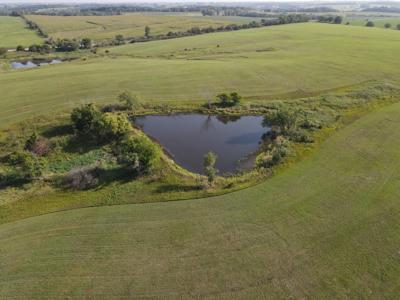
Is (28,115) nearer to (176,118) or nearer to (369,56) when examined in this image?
(176,118)

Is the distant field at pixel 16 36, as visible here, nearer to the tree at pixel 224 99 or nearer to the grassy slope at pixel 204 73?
the grassy slope at pixel 204 73

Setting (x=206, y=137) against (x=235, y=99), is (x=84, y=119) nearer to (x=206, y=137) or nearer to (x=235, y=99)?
(x=206, y=137)

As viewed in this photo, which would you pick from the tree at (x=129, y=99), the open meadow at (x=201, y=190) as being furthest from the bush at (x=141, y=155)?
the tree at (x=129, y=99)

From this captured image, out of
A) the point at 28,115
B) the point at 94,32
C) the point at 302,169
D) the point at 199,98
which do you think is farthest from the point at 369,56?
the point at 94,32

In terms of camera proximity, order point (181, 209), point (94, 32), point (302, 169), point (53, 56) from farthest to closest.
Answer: point (94, 32)
point (53, 56)
point (302, 169)
point (181, 209)

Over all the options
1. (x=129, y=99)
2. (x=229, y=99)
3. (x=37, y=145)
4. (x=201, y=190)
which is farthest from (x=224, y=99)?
(x=37, y=145)

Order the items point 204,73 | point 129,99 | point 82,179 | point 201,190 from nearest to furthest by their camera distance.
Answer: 1. point 201,190
2. point 82,179
3. point 129,99
4. point 204,73
